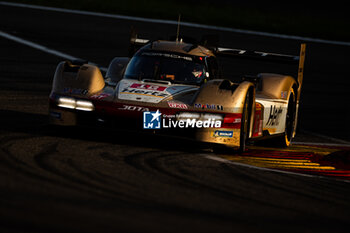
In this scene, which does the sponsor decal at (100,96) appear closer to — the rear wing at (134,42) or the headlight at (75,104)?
the headlight at (75,104)

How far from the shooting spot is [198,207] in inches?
227

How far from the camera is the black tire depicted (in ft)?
29.2

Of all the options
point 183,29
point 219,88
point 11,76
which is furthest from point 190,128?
point 183,29

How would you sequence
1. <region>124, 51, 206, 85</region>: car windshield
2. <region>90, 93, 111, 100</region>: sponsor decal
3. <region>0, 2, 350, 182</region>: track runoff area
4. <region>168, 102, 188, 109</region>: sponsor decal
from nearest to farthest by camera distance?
<region>0, 2, 350, 182</region>: track runoff area, <region>168, 102, 188, 109</region>: sponsor decal, <region>90, 93, 111, 100</region>: sponsor decal, <region>124, 51, 206, 85</region>: car windshield

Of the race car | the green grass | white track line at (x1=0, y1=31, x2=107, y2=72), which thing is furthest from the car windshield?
the green grass

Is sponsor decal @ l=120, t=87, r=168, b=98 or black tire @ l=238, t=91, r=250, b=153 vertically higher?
sponsor decal @ l=120, t=87, r=168, b=98

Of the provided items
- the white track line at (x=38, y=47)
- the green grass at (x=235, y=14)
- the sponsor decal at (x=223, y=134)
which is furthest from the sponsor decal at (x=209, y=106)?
the green grass at (x=235, y=14)

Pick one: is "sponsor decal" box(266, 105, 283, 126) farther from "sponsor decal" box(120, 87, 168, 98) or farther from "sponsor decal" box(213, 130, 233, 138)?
"sponsor decal" box(120, 87, 168, 98)

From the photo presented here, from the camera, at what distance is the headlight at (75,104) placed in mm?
8734

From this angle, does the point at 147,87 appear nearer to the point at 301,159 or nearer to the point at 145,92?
the point at 145,92

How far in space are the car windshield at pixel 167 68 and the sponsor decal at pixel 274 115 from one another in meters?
1.02

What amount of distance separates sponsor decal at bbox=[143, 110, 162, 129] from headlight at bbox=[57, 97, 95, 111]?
2.08ft

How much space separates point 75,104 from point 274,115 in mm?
2934

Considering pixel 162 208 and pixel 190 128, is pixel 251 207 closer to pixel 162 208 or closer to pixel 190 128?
pixel 162 208
